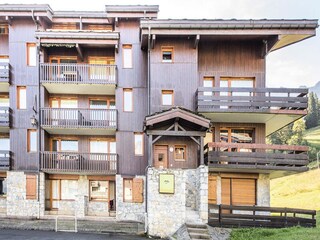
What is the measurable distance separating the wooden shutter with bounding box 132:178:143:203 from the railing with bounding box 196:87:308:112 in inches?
251

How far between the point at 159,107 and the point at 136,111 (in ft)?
7.20

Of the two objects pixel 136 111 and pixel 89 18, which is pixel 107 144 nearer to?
pixel 136 111

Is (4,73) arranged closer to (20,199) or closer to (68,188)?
(20,199)

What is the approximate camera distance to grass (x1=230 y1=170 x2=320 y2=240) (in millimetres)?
11195

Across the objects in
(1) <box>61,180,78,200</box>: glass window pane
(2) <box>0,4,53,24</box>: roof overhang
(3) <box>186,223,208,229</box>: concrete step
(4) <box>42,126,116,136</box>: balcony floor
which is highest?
(2) <box>0,4,53,24</box>: roof overhang

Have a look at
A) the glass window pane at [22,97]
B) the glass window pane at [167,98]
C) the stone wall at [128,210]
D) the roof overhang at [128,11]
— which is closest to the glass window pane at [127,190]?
the stone wall at [128,210]

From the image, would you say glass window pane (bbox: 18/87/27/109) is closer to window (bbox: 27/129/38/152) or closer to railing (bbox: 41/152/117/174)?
window (bbox: 27/129/38/152)

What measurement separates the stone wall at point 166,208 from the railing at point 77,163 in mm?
4790

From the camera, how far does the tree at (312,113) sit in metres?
80.2

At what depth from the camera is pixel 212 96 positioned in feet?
47.3

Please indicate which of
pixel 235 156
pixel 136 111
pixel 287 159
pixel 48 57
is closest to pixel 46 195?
pixel 136 111

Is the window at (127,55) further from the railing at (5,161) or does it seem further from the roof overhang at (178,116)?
the railing at (5,161)

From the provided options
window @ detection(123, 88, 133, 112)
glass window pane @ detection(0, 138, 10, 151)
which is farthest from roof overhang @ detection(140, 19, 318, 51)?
glass window pane @ detection(0, 138, 10, 151)

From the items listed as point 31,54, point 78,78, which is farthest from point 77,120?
point 31,54
